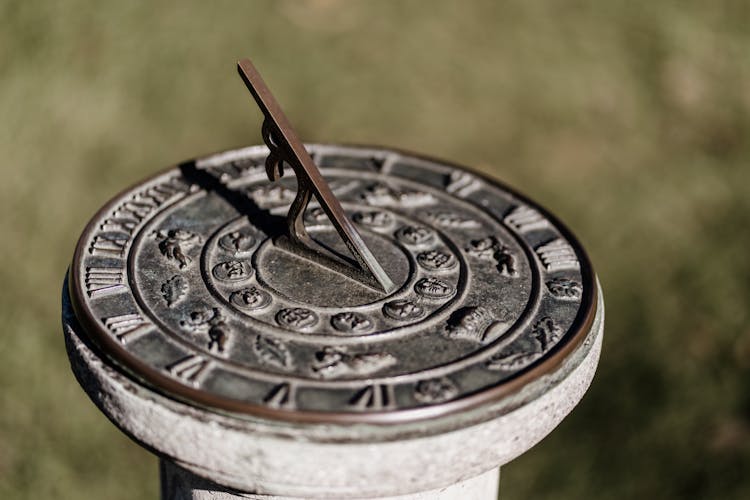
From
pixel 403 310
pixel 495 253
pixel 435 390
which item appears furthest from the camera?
pixel 495 253

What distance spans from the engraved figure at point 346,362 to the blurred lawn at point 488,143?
115 inches

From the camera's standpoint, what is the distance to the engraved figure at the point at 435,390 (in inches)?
98.7

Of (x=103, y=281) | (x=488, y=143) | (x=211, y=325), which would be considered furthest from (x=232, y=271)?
(x=488, y=143)

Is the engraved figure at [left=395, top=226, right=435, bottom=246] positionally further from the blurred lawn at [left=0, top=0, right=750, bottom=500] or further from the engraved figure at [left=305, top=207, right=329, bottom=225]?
the blurred lawn at [left=0, top=0, right=750, bottom=500]

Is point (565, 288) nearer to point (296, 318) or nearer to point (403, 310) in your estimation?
point (403, 310)

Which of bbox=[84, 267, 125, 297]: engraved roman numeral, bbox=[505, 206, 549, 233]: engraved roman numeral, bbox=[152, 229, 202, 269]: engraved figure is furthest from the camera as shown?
bbox=[505, 206, 549, 233]: engraved roman numeral

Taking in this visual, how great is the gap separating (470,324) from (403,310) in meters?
0.23

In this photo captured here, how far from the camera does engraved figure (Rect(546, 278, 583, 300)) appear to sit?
3.04 metres

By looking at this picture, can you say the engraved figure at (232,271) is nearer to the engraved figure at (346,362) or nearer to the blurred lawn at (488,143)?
the engraved figure at (346,362)

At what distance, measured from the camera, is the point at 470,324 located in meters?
2.84

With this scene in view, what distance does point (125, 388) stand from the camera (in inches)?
101

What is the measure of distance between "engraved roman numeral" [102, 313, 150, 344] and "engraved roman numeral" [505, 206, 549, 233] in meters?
1.48

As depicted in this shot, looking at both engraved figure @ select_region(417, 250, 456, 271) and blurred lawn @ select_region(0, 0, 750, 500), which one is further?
blurred lawn @ select_region(0, 0, 750, 500)

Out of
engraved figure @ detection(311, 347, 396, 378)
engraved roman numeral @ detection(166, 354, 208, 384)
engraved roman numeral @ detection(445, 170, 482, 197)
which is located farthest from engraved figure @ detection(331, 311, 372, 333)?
engraved roman numeral @ detection(445, 170, 482, 197)
